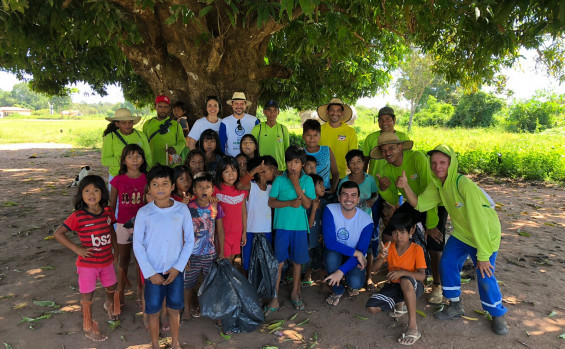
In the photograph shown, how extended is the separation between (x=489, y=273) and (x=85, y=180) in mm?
3578

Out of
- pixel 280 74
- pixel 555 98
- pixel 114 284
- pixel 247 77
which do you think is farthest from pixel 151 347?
pixel 555 98

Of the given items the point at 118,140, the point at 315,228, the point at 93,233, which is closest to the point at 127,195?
the point at 93,233

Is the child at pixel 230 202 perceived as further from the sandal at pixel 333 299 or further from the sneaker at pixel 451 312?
the sneaker at pixel 451 312

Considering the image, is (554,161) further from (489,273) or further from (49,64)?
(49,64)

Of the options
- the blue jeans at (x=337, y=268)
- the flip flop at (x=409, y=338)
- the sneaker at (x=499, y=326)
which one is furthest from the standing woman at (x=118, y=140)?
the sneaker at (x=499, y=326)

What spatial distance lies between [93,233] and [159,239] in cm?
69

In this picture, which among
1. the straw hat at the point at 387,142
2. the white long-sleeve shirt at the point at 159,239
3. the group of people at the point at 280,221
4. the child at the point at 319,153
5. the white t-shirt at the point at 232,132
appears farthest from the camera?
the white t-shirt at the point at 232,132

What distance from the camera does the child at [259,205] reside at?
11.9ft

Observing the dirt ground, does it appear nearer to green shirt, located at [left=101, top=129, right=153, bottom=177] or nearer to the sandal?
the sandal

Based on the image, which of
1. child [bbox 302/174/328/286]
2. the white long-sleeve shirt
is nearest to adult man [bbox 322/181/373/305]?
child [bbox 302/174/328/286]

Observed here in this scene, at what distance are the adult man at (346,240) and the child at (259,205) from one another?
0.65 metres

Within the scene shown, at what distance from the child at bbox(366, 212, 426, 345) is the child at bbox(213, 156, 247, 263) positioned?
140 centimetres

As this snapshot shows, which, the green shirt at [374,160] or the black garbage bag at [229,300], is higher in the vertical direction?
the green shirt at [374,160]

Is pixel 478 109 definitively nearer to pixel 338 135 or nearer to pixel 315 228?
pixel 338 135
